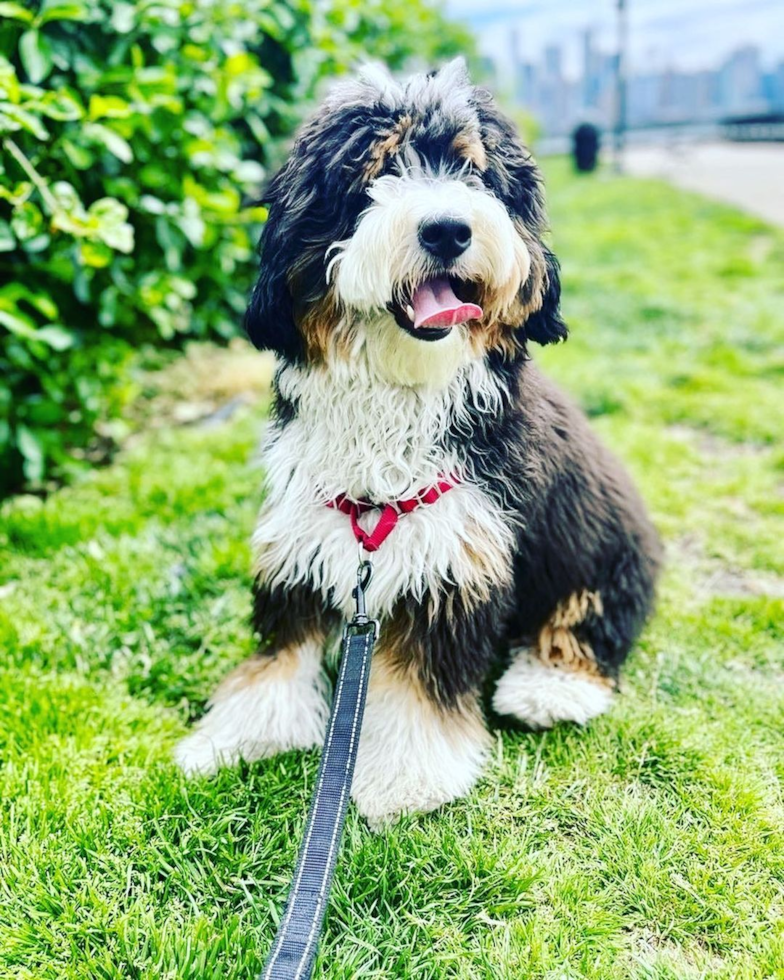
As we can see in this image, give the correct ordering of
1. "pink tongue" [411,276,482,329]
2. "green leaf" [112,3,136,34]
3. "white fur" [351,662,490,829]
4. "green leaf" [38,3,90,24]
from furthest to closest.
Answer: "green leaf" [112,3,136,34], "green leaf" [38,3,90,24], "white fur" [351,662,490,829], "pink tongue" [411,276,482,329]

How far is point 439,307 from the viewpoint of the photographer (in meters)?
1.82

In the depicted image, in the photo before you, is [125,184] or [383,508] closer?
[383,508]

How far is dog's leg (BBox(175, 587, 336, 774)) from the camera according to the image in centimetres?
219

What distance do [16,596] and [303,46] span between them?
316 centimetres

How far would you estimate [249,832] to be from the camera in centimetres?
196

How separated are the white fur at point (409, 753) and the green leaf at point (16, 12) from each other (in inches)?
87.6

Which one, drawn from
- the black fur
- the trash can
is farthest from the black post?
the black fur

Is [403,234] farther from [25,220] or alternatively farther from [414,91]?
[25,220]

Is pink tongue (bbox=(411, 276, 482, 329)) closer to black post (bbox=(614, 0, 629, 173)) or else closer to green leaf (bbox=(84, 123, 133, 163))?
green leaf (bbox=(84, 123, 133, 163))

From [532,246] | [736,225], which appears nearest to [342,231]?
[532,246]

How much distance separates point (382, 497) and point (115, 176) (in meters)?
2.23

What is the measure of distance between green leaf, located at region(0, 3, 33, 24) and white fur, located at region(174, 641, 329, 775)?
209 cm

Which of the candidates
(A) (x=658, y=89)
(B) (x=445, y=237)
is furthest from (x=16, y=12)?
(A) (x=658, y=89)

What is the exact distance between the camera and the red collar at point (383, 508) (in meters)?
2.03
